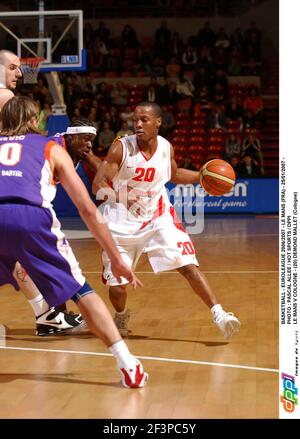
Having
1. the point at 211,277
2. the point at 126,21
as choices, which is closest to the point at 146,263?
the point at 211,277

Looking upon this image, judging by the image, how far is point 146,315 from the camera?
6953 mm

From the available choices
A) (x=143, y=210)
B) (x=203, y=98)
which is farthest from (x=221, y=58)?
(x=143, y=210)

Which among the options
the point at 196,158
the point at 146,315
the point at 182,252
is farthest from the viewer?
the point at 196,158

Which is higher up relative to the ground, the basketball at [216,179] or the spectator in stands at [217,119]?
the spectator in stands at [217,119]

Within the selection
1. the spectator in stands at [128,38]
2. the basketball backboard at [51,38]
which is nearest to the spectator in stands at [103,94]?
the spectator in stands at [128,38]

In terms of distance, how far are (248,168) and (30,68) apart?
18.5ft

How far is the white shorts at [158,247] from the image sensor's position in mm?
6223

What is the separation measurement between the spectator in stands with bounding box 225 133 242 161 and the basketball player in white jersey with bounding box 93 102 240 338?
428 inches

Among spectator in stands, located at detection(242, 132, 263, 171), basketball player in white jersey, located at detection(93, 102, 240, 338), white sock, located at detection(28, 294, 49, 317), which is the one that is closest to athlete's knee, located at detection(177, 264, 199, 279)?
basketball player in white jersey, located at detection(93, 102, 240, 338)

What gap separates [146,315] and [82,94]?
1288 centimetres

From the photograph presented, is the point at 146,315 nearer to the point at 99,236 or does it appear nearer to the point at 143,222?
the point at 143,222

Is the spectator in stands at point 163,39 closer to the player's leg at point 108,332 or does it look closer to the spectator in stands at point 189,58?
the spectator in stands at point 189,58

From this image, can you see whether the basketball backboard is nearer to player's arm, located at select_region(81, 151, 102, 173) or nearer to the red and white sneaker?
player's arm, located at select_region(81, 151, 102, 173)

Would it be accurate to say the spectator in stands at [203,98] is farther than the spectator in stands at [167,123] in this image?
Yes
